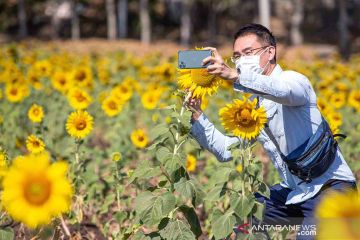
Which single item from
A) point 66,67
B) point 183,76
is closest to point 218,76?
point 183,76

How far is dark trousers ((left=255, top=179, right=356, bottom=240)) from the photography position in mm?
2787

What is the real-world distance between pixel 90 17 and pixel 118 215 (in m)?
29.1

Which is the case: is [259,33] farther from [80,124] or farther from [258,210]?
[80,124]

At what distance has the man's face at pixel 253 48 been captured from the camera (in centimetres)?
276

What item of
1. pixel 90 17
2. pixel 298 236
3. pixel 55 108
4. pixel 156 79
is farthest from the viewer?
pixel 90 17

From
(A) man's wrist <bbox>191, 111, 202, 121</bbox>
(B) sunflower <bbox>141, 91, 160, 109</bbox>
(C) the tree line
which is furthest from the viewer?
(C) the tree line

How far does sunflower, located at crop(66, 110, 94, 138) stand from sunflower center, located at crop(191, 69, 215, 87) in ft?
4.85

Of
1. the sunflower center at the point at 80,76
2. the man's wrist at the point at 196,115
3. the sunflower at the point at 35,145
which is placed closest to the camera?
the man's wrist at the point at 196,115

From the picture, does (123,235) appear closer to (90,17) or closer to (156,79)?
(156,79)

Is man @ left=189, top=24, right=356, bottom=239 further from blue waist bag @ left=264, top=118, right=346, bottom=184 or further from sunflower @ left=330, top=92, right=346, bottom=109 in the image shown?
sunflower @ left=330, top=92, right=346, bottom=109

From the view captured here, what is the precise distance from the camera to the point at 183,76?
8.84 feet

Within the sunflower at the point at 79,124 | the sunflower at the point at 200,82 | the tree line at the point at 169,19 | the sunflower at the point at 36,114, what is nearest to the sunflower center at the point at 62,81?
the sunflower at the point at 36,114

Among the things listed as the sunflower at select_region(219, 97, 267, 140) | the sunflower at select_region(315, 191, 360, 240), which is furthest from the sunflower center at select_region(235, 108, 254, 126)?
the sunflower at select_region(315, 191, 360, 240)

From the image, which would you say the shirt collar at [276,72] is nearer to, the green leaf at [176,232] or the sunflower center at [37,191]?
the green leaf at [176,232]
